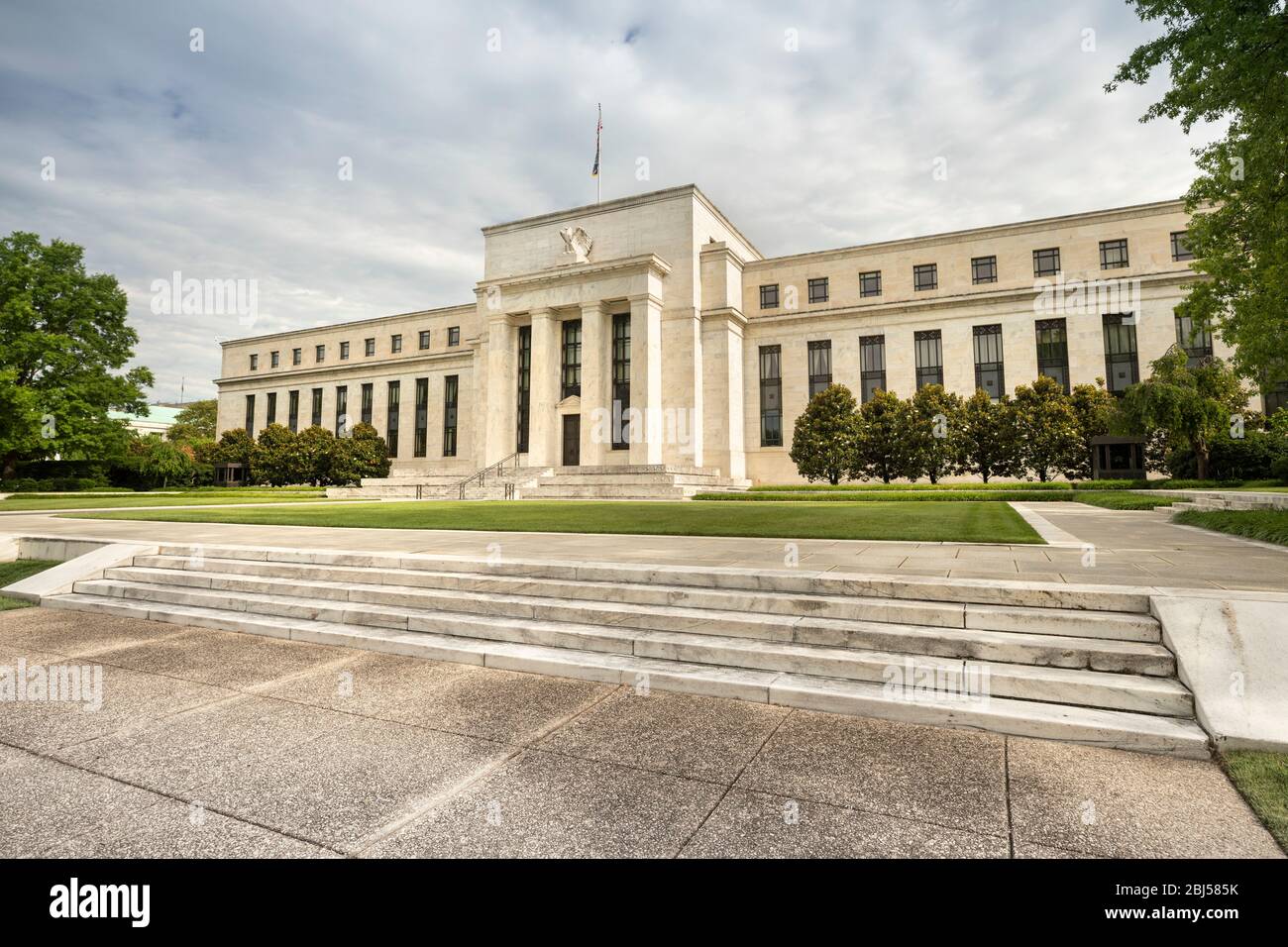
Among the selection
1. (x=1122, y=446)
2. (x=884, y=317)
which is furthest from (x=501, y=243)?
(x=1122, y=446)

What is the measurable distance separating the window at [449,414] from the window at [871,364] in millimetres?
34456

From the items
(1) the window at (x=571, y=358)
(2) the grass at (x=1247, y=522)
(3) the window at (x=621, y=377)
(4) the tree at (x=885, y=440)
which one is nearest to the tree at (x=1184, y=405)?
(4) the tree at (x=885, y=440)

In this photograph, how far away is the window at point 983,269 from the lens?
42531 millimetres

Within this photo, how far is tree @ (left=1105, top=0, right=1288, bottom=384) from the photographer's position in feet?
31.6

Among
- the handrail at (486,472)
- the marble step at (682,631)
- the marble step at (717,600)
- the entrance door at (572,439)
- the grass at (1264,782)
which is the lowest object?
the grass at (1264,782)

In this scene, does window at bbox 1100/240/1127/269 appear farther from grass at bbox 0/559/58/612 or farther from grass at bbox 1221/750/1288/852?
grass at bbox 0/559/58/612

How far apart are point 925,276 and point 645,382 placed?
69.9 feet

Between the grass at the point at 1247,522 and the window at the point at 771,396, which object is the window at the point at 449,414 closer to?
the window at the point at 771,396

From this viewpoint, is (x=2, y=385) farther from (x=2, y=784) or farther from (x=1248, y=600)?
(x=1248, y=600)

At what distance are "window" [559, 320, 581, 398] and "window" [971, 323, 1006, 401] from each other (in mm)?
27898

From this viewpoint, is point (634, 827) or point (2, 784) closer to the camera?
point (634, 827)

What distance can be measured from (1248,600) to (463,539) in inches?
401

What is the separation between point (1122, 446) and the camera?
104 feet

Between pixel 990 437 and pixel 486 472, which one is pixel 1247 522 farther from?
pixel 486 472
